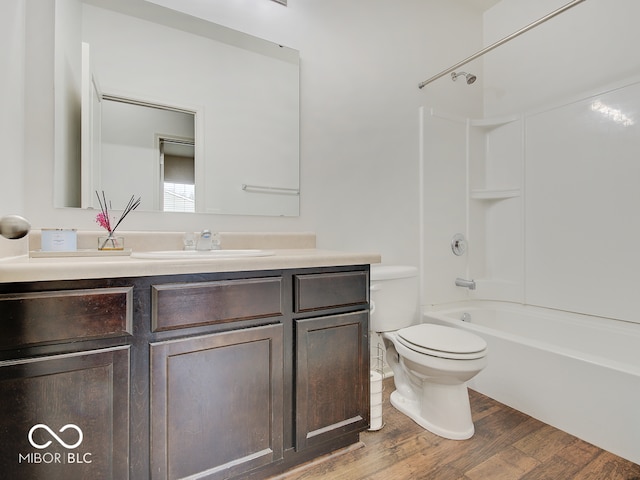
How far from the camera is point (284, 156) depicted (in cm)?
181

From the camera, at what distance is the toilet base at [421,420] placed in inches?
60.2

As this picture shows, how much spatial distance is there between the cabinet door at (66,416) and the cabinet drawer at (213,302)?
15 cm

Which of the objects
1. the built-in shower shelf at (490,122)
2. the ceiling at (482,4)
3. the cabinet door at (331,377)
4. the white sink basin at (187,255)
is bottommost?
the cabinet door at (331,377)

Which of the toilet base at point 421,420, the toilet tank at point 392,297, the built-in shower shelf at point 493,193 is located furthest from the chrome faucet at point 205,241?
the built-in shower shelf at point 493,193

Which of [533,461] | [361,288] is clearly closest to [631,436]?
[533,461]

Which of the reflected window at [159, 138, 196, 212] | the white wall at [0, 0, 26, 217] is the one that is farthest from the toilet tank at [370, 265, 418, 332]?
the white wall at [0, 0, 26, 217]

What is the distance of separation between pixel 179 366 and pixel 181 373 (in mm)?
23

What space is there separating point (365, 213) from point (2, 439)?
1815mm

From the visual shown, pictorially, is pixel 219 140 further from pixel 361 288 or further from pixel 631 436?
pixel 631 436

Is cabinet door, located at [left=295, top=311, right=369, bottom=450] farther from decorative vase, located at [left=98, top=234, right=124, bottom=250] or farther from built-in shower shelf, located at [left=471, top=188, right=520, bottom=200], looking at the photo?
built-in shower shelf, located at [left=471, top=188, right=520, bottom=200]

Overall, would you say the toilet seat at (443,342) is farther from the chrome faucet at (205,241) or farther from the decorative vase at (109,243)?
the decorative vase at (109,243)

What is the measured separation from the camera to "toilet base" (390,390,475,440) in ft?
5.02

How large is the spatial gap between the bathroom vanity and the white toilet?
0.38m

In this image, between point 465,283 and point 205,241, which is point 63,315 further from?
point 465,283
